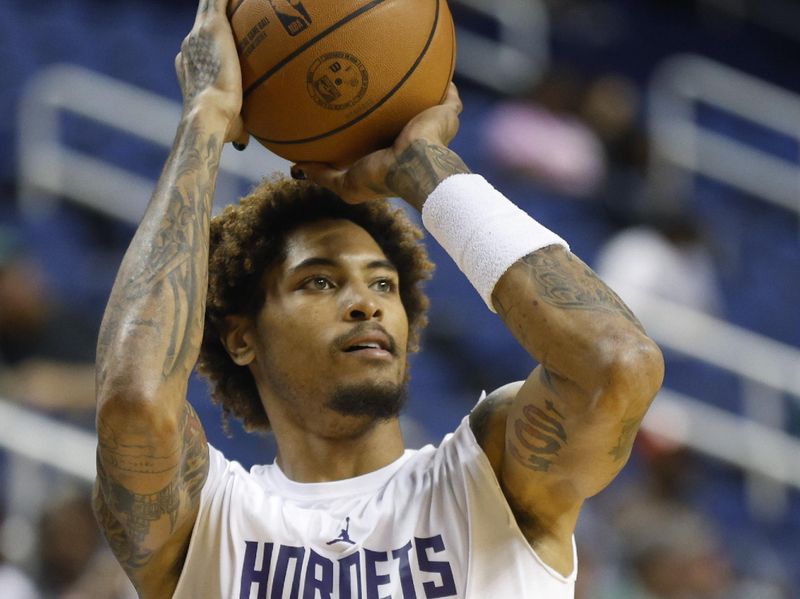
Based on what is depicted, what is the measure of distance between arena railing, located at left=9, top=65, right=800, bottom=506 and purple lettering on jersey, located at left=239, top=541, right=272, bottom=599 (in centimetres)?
380

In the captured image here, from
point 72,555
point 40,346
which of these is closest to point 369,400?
point 72,555

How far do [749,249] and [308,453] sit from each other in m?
5.57

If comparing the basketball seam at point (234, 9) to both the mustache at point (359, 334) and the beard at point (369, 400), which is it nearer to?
the mustache at point (359, 334)

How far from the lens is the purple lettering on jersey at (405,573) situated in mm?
2778

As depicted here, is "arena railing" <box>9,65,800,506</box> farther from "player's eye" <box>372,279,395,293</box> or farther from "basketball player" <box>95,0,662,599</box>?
"basketball player" <box>95,0,662,599</box>

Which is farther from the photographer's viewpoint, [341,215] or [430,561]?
[341,215]

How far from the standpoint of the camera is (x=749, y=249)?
27.0 feet

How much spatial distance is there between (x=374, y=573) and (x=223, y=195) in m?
4.26

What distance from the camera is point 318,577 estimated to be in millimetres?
2859

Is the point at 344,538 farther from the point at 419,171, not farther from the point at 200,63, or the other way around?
the point at 200,63

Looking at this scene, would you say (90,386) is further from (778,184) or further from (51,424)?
(778,184)

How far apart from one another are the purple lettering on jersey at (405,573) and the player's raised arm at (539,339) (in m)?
0.25

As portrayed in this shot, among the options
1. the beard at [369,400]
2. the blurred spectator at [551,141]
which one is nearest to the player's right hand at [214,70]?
the beard at [369,400]

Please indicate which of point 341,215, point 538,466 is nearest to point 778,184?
point 341,215
